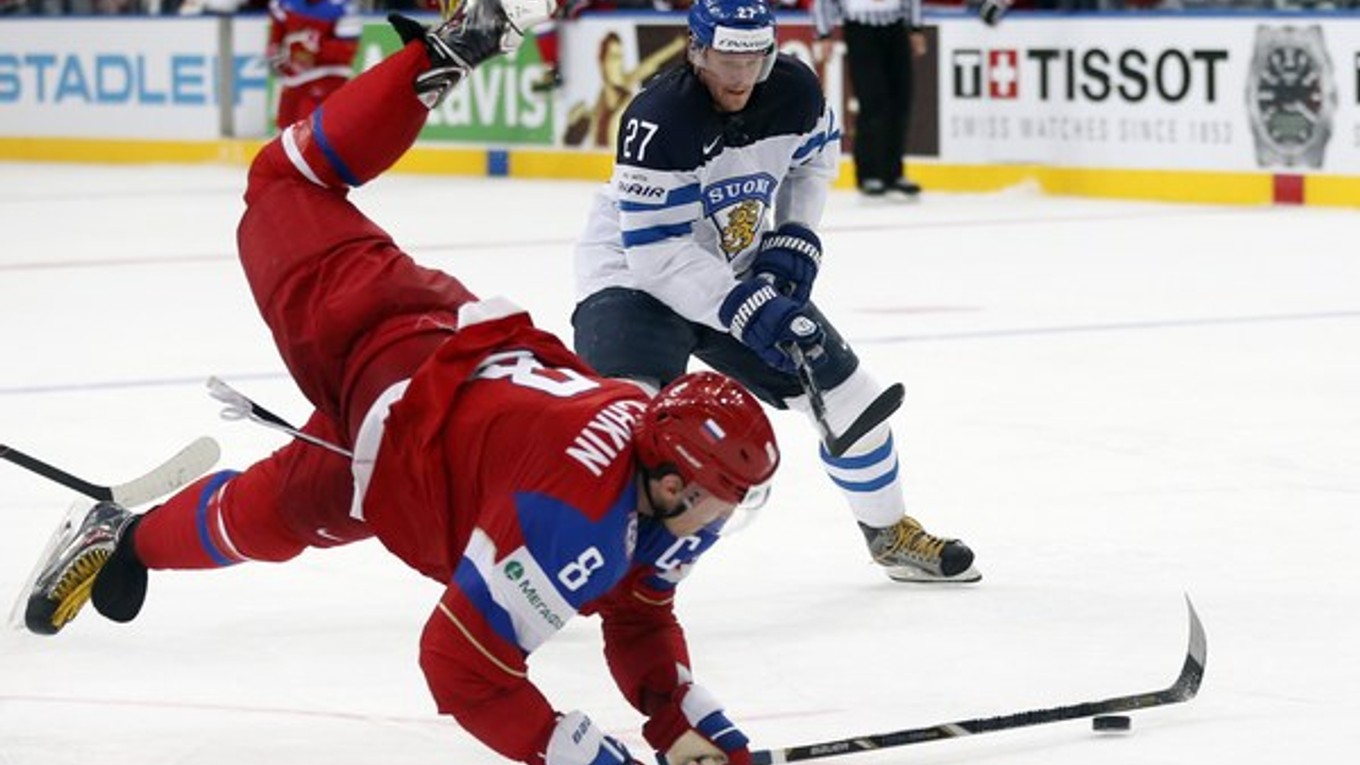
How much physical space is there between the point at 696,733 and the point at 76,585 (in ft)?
4.45

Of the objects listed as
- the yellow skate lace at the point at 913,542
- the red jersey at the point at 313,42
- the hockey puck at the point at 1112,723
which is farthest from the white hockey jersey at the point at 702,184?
the red jersey at the point at 313,42

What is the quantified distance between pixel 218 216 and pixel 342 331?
9.74 metres

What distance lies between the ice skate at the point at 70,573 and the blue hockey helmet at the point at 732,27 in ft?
4.13

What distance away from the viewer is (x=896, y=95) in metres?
13.1

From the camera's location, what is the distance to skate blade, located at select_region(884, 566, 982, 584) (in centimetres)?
517

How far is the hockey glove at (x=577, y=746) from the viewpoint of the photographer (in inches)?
134

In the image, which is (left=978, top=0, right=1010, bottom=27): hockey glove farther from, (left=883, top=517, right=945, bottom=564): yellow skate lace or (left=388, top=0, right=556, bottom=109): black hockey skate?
(left=388, top=0, right=556, bottom=109): black hockey skate

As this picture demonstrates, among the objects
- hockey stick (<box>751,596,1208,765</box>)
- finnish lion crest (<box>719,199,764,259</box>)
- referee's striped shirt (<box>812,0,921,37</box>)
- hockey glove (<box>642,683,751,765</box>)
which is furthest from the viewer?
referee's striped shirt (<box>812,0,921,37</box>)

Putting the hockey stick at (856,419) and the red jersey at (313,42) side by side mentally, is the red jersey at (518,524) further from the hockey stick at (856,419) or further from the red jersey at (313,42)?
the red jersey at (313,42)

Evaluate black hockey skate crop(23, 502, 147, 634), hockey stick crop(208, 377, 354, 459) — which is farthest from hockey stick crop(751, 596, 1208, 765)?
black hockey skate crop(23, 502, 147, 634)

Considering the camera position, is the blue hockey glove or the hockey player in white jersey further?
the hockey player in white jersey

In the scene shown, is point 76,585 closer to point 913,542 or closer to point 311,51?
point 913,542

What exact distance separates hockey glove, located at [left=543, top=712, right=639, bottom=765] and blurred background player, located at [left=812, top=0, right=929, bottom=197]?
32.0 feet

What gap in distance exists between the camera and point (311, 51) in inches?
608
